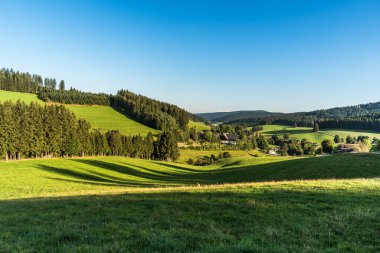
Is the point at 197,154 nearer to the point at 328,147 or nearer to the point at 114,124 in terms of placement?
the point at 114,124

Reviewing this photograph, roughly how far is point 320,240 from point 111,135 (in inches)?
4843

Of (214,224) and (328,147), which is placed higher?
(214,224)

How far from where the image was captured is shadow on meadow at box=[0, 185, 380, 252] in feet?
28.5

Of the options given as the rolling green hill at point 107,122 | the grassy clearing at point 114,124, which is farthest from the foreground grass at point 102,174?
the rolling green hill at point 107,122

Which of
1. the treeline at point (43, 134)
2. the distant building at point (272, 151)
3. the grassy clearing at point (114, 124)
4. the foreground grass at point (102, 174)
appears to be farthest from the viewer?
the distant building at point (272, 151)

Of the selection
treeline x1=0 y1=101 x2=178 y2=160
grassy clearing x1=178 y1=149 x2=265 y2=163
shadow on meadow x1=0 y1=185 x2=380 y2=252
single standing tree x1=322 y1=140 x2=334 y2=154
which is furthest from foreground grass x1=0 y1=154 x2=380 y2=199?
single standing tree x1=322 y1=140 x2=334 y2=154

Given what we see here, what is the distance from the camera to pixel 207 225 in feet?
36.0

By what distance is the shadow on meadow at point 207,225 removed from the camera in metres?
8.67

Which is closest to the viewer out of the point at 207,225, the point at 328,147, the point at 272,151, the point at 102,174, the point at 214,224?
the point at 207,225

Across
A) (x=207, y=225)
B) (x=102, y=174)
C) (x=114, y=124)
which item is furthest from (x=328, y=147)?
(x=207, y=225)

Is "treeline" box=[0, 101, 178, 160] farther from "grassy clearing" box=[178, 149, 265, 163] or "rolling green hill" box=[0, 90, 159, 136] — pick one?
"rolling green hill" box=[0, 90, 159, 136]

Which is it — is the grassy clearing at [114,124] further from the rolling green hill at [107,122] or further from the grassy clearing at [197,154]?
the grassy clearing at [197,154]

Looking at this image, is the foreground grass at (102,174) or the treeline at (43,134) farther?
the treeline at (43,134)

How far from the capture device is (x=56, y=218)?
13.4m
